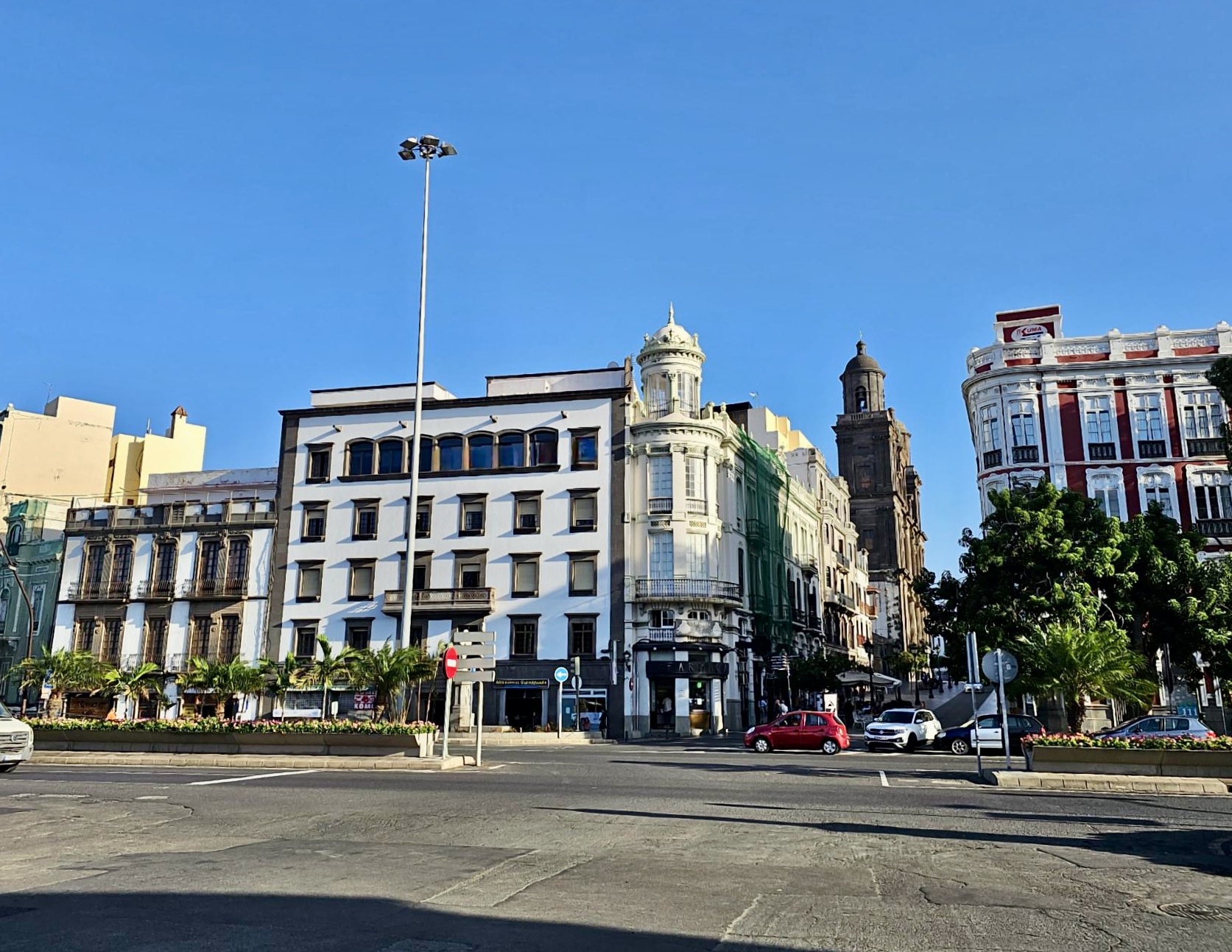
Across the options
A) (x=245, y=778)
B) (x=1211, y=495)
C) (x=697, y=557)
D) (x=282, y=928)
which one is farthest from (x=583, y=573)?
(x=282, y=928)

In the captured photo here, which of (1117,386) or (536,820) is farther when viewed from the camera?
(1117,386)

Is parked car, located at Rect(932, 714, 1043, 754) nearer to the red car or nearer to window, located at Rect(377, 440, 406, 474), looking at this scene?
the red car

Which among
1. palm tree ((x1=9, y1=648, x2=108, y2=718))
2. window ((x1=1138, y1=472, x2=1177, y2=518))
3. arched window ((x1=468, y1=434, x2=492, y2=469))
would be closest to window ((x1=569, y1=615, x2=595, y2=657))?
arched window ((x1=468, y1=434, x2=492, y2=469))

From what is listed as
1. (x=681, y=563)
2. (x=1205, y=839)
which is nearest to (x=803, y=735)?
(x=681, y=563)

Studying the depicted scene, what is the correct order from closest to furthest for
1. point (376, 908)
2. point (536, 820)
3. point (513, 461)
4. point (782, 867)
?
point (376, 908) < point (782, 867) < point (536, 820) < point (513, 461)

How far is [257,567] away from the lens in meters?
54.7

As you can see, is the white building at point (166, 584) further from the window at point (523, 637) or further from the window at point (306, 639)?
the window at point (523, 637)

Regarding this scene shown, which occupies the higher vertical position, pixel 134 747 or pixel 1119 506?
pixel 1119 506

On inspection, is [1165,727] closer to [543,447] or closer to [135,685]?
[543,447]

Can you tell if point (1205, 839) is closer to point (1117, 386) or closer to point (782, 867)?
point (782, 867)

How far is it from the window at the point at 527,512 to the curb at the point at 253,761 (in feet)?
87.1

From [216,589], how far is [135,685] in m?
9.15

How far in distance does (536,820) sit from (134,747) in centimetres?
1864

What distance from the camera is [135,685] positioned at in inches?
1801
